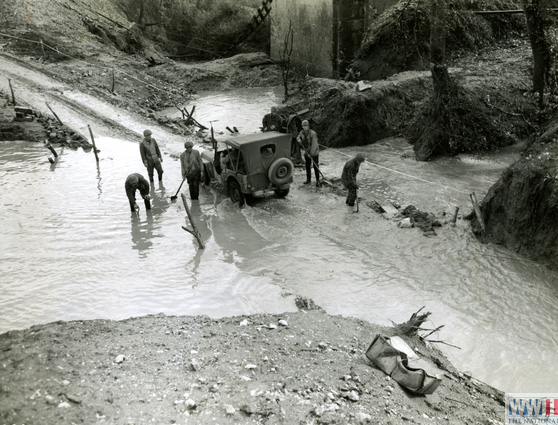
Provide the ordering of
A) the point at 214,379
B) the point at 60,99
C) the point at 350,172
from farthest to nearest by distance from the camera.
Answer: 1. the point at 60,99
2. the point at 350,172
3. the point at 214,379

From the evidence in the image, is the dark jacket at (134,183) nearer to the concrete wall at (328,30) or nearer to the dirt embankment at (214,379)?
the dirt embankment at (214,379)

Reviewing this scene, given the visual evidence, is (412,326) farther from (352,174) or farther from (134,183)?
(134,183)

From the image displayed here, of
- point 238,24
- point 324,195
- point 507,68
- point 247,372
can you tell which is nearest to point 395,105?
point 507,68

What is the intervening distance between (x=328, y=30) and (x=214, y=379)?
21.0 metres

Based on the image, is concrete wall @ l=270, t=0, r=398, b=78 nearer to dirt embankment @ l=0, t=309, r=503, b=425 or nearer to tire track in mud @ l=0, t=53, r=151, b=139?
tire track in mud @ l=0, t=53, r=151, b=139

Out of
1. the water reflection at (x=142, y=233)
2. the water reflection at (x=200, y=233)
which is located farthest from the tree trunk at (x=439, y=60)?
the water reflection at (x=142, y=233)

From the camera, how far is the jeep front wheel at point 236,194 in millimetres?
12789

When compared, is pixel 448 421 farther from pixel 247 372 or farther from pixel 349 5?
pixel 349 5

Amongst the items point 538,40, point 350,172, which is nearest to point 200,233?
point 350,172

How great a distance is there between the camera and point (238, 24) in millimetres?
33281

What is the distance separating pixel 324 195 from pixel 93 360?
8.67m

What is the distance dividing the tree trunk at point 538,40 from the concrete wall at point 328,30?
968 cm

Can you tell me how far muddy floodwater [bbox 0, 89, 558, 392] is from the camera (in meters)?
8.31

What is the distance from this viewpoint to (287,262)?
33.8ft
